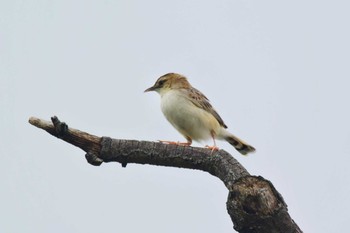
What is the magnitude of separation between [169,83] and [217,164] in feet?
15.8

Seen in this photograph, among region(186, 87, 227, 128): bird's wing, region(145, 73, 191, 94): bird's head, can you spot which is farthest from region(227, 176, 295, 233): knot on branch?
region(145, 73, 191, 94): bird's head

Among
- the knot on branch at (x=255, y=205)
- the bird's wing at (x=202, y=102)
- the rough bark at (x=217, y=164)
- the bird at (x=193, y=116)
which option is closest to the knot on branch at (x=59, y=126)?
the rough bark at (x=217, y=164)

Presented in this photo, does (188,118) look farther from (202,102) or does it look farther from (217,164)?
(217,164)

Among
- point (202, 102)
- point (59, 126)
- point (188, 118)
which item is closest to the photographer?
point (59, 126)

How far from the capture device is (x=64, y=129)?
6.12 meters

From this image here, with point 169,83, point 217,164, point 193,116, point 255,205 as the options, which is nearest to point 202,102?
point 193,116

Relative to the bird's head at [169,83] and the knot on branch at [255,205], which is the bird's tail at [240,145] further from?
the knot on branch at [255,205]

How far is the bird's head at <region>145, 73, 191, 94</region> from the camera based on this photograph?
414 inches

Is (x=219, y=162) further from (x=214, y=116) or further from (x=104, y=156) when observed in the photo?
(x=214, y=116)

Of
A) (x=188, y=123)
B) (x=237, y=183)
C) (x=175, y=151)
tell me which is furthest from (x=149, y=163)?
(x=188, y=123)

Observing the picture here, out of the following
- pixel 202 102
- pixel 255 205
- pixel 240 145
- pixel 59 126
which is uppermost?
pixel 202 102

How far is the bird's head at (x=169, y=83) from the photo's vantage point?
414 inches

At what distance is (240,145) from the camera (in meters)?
10.3

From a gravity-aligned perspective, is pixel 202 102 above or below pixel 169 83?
below
